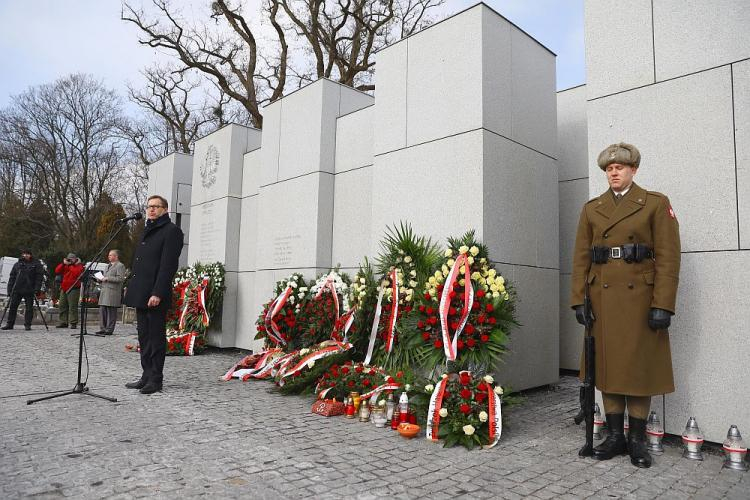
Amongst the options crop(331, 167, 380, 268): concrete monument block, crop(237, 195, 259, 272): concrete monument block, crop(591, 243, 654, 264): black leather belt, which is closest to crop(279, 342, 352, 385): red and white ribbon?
crop(331, 167, 380, 268): concrete monument block

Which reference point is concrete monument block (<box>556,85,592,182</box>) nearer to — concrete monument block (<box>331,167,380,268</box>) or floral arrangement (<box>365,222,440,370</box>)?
concrete monument block (<box>331,167,380,268</box>)

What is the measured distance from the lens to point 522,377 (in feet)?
18.5

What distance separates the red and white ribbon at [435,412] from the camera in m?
3.98

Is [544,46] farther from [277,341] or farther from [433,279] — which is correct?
[277,341]

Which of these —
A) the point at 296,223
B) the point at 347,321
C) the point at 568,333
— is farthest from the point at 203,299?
the point at 568,333

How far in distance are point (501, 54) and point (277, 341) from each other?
4426 mm

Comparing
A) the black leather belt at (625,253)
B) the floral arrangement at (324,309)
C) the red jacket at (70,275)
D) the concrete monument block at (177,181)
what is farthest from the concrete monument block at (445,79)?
the red jacket at (70,275)

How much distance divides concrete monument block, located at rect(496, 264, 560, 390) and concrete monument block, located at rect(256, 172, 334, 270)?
3045 mm

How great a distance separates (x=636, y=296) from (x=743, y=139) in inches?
56.5

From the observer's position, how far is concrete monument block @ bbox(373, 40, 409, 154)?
6.34 meters

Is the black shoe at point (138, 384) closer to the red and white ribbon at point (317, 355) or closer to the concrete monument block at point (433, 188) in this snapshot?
the red and white ribbon at point (317, 355)

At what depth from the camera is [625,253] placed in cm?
355

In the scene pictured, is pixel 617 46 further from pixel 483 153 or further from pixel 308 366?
pixel 308 366

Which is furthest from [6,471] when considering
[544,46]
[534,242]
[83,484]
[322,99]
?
[544,46]
